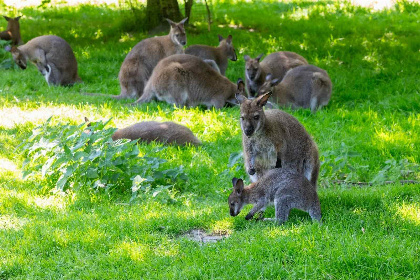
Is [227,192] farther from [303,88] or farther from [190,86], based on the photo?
[303,88]

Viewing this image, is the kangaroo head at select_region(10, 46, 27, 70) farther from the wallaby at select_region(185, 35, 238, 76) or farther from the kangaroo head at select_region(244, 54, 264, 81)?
the kangaroo head at select_region(244, 54, 264, 81)

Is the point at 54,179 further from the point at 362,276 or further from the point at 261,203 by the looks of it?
the point at 362,276

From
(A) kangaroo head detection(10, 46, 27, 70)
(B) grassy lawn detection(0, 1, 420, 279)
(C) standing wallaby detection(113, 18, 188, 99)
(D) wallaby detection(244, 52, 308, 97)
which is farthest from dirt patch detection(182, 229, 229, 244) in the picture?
(A) kangaroo head detection(10, 46, 27, 70)

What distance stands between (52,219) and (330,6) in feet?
45.9

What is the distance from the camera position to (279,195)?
529cm

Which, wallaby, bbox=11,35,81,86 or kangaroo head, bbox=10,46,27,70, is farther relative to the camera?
kangaroo head, bbox=10,46,27,70

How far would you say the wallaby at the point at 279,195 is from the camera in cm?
525

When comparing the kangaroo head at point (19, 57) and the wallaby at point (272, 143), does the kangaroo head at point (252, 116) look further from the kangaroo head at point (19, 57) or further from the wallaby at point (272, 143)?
the kangaroo head at point (19, 57)

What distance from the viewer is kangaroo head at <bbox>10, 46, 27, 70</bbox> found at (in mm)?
12978

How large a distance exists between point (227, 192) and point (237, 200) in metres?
1.19

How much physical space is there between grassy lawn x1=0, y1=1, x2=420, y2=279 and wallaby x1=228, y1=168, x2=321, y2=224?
0.43 feet

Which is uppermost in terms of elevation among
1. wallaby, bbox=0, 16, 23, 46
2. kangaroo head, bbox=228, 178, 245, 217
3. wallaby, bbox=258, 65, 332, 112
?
wallaby, bbox=0, 16, 23, 46

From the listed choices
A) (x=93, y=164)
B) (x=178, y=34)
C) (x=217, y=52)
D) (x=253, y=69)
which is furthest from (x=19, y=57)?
(x=93, y=164)

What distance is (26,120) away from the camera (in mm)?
9094
